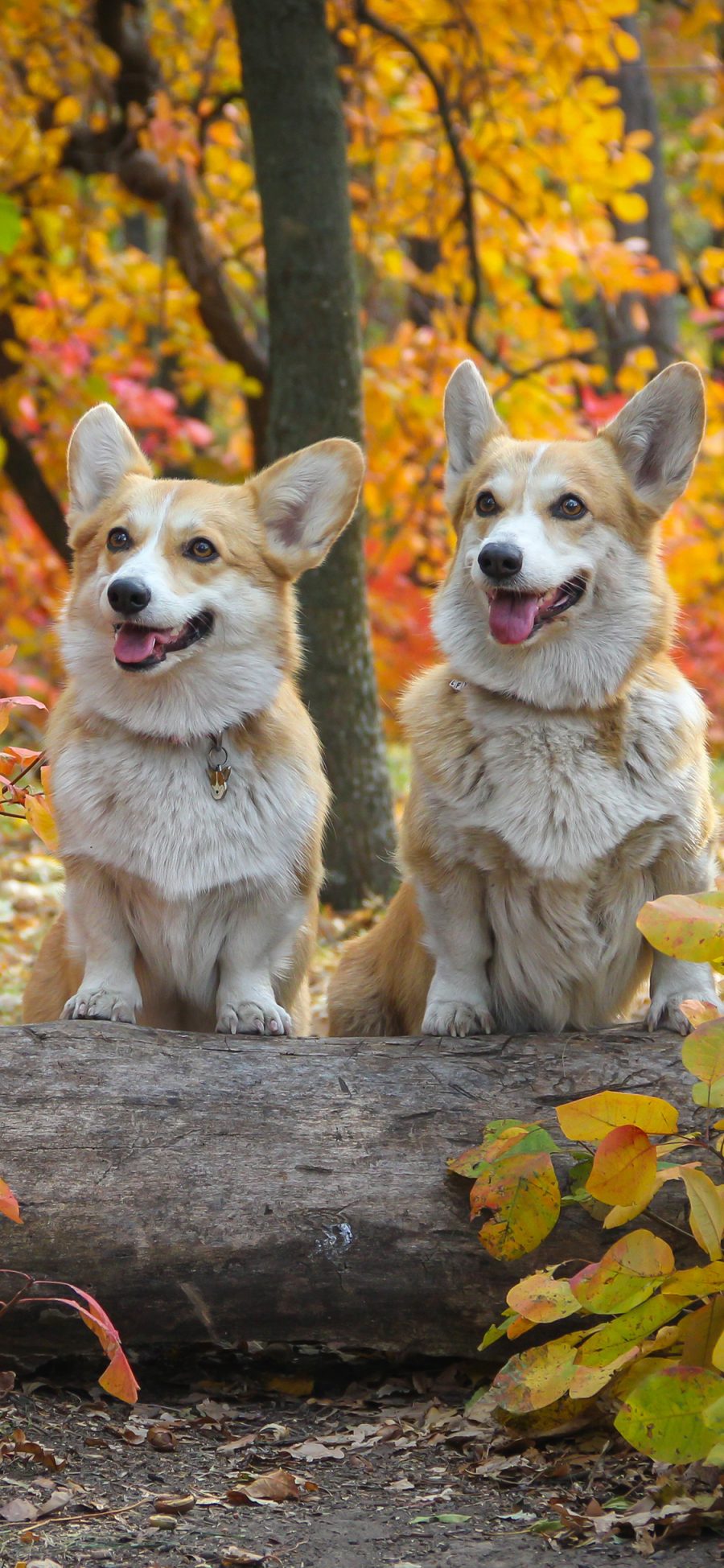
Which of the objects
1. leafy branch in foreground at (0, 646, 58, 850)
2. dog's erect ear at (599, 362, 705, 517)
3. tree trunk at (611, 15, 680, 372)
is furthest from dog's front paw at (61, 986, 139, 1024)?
tree trunk at (611, 15, 680, 372)

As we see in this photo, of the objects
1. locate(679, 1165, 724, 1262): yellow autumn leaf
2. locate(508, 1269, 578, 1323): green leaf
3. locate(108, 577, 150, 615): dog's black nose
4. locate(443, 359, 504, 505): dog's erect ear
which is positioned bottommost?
locate(508, 1269, 578, 1323): green leaf

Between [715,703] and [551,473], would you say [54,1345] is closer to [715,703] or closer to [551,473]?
[551,473]

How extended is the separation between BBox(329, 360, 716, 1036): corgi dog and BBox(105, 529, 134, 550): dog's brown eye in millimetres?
708

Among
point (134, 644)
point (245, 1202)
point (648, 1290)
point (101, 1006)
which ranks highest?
point (134, 644)

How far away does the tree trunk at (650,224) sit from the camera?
1106cm

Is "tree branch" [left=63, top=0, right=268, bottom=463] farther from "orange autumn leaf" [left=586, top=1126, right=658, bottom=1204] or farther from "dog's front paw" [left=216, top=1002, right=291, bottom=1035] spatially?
"orange autumn leaf" [left=586, top=1126, right=658, bottom=1204]

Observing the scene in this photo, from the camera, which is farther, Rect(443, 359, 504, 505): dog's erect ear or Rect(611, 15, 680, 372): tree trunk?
Rect(611, 15, 680, 372): tree trunk

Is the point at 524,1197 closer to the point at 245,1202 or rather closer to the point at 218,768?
the point at 245,1202

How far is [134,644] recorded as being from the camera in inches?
123

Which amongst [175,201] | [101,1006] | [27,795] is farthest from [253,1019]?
[175,201]

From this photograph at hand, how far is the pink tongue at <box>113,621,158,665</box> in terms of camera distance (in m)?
3.10

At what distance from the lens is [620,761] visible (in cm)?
311

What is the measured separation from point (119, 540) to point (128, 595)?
30 centimetres

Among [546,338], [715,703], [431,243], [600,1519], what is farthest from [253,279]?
[600,1519]
